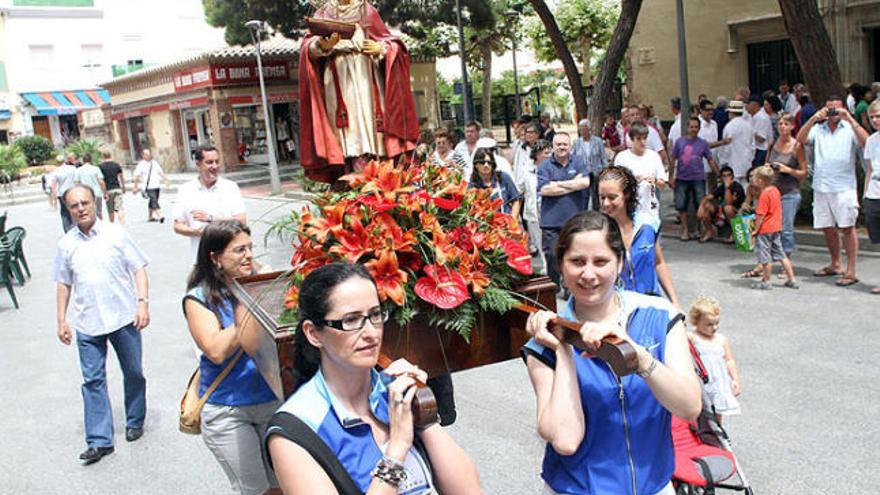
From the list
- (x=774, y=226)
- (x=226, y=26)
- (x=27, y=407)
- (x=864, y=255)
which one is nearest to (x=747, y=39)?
(x=864, y=255)

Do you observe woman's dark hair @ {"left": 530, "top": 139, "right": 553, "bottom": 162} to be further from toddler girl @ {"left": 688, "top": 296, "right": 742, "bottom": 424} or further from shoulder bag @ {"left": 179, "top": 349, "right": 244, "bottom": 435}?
shoulder bag @ {"left": 179, "top": 349, "right": 244, "bottom": 435}

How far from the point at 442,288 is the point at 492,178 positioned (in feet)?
20.0

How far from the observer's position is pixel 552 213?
8.16 meters

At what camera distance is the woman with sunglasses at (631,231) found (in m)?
4.63

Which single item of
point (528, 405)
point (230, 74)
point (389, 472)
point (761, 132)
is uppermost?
point (230, 74)

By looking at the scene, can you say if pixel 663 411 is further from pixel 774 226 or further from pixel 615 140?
pixel 615 140

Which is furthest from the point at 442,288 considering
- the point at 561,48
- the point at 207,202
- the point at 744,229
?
the point at 561,48

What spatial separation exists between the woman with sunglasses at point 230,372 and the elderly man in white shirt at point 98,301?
2339 millimetres

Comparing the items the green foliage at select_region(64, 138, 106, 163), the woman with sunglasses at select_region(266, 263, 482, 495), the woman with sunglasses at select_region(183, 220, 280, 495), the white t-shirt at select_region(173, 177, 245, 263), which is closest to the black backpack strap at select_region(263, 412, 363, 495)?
the woman with sunglasses at select_region(266, 263, 482, 495)

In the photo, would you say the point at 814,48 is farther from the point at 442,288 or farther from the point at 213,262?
the point at 442,288

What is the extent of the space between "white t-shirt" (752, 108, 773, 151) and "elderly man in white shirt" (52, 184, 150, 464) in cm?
1064

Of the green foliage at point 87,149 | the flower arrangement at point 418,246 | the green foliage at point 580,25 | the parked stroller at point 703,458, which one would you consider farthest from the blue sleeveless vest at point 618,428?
the green foliage at point 87,149

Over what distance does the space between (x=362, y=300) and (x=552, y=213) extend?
5953 mm

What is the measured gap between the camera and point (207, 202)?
21.0ft
